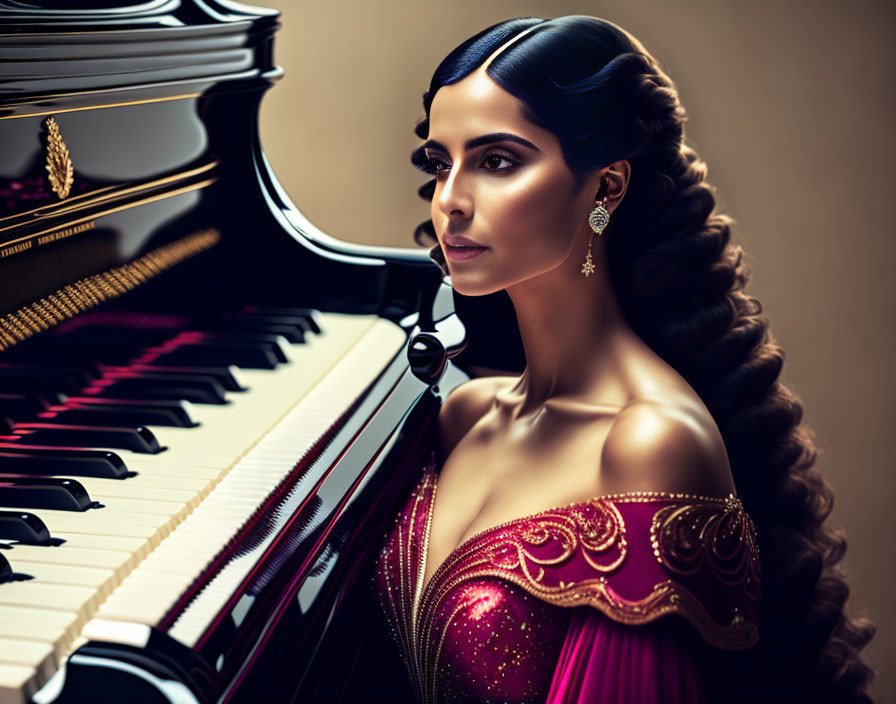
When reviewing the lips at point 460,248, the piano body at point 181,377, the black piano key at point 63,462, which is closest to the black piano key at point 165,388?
the piano body at point 181,377

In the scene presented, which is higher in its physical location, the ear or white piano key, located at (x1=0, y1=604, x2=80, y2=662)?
the ear

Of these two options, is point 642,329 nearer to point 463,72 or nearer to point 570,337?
point 570,337

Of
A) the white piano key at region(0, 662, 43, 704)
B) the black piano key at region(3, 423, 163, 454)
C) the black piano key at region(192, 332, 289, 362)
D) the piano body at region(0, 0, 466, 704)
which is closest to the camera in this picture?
the white piano key at region(0, 662, 43, 704)

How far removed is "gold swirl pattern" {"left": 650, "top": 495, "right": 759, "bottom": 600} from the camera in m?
1.07

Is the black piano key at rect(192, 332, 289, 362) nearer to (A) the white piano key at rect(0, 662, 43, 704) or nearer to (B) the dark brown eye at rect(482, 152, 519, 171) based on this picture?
(B) the dark brown eye at rect(482, 152, 519, 171)

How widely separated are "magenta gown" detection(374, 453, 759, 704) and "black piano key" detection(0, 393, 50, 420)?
65cm

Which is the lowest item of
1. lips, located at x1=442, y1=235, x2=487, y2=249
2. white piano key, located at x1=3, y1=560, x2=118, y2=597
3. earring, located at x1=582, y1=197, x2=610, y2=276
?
white piano key, located at x1=3, y1=560, x2=118, y2=597

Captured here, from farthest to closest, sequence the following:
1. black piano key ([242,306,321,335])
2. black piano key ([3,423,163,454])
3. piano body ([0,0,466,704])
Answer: black piano key ([242,306,321,335]) < black piano key ([3,423,163,454]) < piano body ([0,0,466,704])

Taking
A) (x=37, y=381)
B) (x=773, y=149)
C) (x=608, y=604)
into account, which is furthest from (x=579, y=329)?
(x=773, y=149)

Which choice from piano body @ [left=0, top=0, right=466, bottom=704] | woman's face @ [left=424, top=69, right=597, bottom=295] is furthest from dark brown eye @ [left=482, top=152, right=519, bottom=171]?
piano body @ [left=0, top=0, right=466, bottom=704]

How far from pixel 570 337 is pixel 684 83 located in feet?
6.16

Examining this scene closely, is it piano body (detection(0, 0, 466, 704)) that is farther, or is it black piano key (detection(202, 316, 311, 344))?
black piano key (detection(202, 316, 311, 344))

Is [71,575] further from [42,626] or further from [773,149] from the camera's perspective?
[773,149]

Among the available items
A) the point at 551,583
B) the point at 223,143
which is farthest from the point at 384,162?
the point at 551,583
